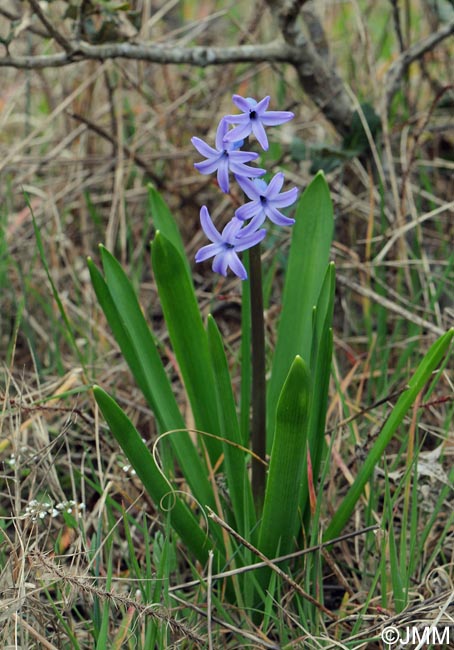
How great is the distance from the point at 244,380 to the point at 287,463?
45 centimetres

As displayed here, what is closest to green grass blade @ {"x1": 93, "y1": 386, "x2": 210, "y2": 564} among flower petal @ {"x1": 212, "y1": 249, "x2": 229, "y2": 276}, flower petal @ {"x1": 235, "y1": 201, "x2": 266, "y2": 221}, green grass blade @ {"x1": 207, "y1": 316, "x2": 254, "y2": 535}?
green grass blade @ {"x1": 207, "y1": 316, "x2": 254, "y2": 535}

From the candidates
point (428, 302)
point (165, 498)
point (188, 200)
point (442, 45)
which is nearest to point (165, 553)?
point (165, 498)

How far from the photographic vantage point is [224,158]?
57.4 inches

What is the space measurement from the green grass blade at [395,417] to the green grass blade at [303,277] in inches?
11.0

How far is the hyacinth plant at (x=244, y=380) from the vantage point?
1459 mm

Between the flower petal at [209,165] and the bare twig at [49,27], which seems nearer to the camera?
the flower petal at [209,165]

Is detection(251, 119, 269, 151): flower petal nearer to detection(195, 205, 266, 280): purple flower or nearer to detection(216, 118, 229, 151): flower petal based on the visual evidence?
detection(216, 118, 229, 151): flower petal

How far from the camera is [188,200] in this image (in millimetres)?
3314

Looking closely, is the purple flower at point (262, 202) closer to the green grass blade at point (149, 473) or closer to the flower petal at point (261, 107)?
the flower petal at point (261, 107)

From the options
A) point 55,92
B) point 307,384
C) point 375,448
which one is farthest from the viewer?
point 55,92

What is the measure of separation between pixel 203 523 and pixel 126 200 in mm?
1881

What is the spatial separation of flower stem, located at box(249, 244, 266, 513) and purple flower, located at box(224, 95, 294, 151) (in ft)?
0.76

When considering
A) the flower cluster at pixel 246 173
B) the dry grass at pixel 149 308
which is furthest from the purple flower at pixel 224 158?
the dry grass at pixel 149 308

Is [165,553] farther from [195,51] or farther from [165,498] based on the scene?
[195,51]
